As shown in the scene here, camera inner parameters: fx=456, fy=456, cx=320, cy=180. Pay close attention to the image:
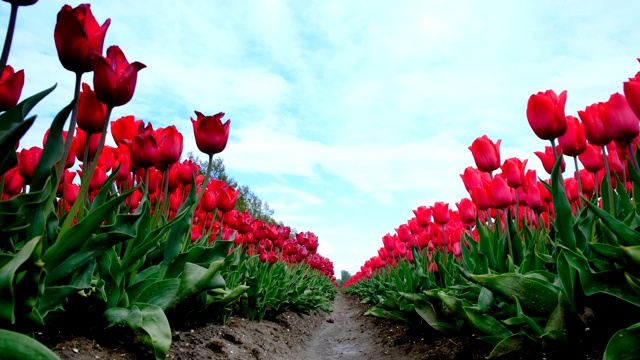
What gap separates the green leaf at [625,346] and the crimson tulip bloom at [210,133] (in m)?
2.16

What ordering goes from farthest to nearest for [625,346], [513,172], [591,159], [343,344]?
[343,344], [513,172], [591,159], [625,346]

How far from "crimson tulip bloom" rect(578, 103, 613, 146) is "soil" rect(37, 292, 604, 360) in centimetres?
120

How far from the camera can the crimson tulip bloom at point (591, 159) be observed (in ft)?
10.1

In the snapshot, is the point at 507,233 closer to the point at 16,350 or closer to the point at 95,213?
the point at 95,213

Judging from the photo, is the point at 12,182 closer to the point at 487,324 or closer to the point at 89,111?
the point at 89,111

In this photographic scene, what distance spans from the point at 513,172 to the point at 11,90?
3172mm

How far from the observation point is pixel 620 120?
7.52 ft

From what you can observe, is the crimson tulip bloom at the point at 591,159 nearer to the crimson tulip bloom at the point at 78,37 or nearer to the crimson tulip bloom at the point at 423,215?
the crimson tulip bloom at the point at 423,215

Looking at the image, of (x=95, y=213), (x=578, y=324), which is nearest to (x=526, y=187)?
(x=578, y=324)

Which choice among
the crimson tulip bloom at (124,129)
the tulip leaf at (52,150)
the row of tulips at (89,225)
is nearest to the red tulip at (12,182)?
the row of tulips at (89,225)

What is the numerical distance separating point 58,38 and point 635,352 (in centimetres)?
252

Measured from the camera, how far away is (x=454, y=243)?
5.20 m

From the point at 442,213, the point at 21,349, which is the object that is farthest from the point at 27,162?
the point at 442,213

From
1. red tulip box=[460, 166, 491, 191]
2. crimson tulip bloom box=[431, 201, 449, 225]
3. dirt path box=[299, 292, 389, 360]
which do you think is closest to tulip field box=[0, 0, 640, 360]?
red tulip box=[460, 166, 491, 191]
